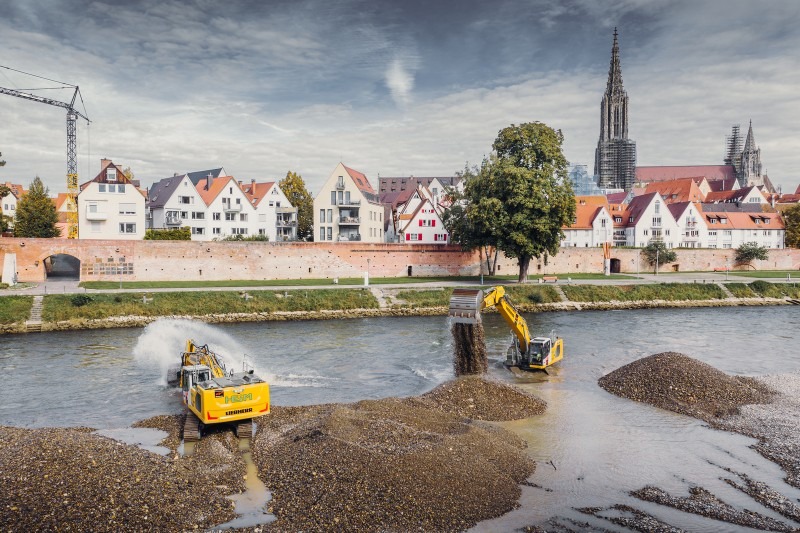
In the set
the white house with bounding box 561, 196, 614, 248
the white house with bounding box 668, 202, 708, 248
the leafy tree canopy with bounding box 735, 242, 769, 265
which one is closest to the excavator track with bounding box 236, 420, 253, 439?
the white house with bounding box 561, 196, 614, 248

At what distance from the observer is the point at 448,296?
2195 inches

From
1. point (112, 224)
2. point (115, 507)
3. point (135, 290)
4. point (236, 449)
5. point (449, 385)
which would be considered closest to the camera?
point (115, 507)

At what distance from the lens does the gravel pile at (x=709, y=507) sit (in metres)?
14.2

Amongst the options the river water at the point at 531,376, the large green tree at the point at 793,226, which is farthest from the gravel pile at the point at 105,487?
the large green tree at the point at 793,226

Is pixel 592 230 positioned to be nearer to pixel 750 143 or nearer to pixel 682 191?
pixel 682 191

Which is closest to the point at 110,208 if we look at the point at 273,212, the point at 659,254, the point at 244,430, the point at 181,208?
the point at 181,208

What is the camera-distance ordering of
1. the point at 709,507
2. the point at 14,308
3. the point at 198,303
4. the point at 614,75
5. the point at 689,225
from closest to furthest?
the point at 709,507, the point at 14,308, the point at 198,303, the point at 689,225, the point at 614,75

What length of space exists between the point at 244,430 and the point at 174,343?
1980 cm

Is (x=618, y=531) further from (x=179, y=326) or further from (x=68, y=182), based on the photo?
(x=68, y=182)

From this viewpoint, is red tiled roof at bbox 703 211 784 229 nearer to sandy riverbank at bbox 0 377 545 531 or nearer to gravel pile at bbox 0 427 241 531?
sandy riverbank at bbox 0 377 545 531

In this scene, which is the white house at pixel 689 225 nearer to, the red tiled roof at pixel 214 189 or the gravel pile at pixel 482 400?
the red tiled roof at pixel 214 189

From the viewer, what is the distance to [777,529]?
45.8 ft

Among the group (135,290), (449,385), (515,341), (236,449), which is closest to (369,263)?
(135,290)

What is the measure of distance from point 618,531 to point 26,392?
25.0 meters
